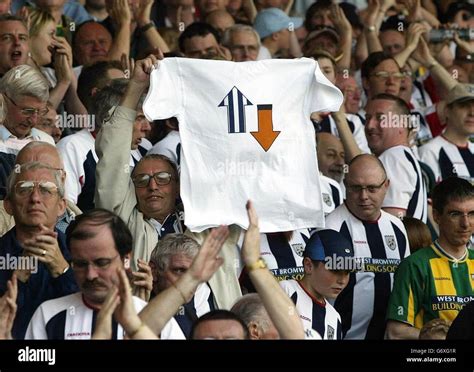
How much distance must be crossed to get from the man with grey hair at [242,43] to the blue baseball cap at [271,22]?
2.87 ft

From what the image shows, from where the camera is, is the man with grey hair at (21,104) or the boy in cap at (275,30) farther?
the boy in cap at (275,30)

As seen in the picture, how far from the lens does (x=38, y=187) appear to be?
6730 millimetres

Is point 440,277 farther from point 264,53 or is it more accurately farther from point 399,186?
point 264,53

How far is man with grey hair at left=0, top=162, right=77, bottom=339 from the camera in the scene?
6547mm

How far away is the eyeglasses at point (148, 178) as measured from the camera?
7.31 m

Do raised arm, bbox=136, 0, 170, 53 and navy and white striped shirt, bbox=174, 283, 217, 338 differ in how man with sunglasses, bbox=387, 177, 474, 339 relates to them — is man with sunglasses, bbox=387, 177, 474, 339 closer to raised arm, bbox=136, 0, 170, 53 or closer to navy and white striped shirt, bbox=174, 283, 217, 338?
navy and white striped shirt, bbox=174, 283, 217, 338

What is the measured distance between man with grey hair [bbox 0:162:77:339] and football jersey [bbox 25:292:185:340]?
175 millimetres

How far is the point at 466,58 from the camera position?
10.6 metres

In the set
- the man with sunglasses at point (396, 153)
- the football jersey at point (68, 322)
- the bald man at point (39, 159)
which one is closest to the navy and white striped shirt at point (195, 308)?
the football jersey at point (68, 322)

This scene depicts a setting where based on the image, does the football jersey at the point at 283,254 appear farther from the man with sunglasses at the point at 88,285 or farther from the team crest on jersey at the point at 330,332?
the man with sunglasses at the point at 88,285

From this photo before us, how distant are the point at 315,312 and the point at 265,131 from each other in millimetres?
918

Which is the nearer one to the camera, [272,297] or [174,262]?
[272,297]

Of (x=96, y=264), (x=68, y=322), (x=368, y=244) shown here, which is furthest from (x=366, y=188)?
(x=68, y=322)

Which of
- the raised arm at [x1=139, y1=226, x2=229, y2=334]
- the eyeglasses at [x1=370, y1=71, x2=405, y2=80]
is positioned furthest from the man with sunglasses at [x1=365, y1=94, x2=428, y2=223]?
the raised arm at [x1=139, y1=226, x2=229, y2=334]
